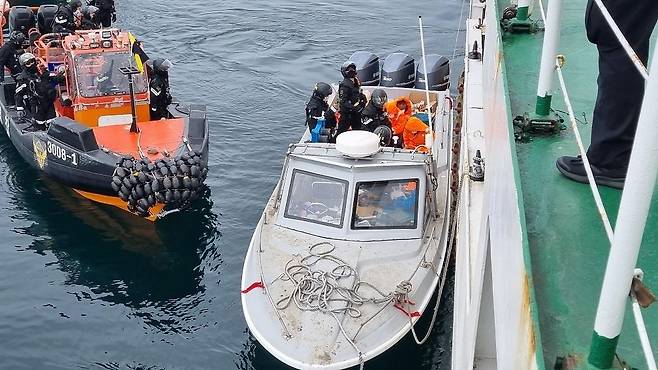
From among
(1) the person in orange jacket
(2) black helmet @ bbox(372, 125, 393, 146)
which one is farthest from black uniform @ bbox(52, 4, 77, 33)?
(2) black helmet @ bbox(372, 125, 393, 146)

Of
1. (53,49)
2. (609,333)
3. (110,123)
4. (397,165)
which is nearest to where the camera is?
(609,333)

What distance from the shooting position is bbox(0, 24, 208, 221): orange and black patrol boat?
12.0m

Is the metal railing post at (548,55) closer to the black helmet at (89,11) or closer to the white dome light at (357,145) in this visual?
the white dome light at (357,145)

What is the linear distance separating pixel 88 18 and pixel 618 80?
14.9m

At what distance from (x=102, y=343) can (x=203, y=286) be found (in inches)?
71.5

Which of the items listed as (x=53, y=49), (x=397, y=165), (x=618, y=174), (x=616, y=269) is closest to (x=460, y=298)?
(x=397, y=165)

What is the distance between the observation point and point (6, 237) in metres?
12.9

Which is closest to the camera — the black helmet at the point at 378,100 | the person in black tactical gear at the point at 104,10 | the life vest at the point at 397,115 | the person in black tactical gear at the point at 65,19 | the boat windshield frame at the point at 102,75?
the black helmet at the point at 378,100

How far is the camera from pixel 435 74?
1455cm

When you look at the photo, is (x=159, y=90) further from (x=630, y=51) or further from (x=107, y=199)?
(x=630, y=51)

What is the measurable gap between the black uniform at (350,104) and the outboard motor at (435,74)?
3.36 meters

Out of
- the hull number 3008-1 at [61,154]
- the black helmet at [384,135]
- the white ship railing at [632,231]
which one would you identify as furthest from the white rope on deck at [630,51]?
the hull number 3008-1 at [61,154]

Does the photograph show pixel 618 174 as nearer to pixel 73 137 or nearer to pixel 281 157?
pixel 73 137

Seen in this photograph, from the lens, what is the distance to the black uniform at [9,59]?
15.1 metres
